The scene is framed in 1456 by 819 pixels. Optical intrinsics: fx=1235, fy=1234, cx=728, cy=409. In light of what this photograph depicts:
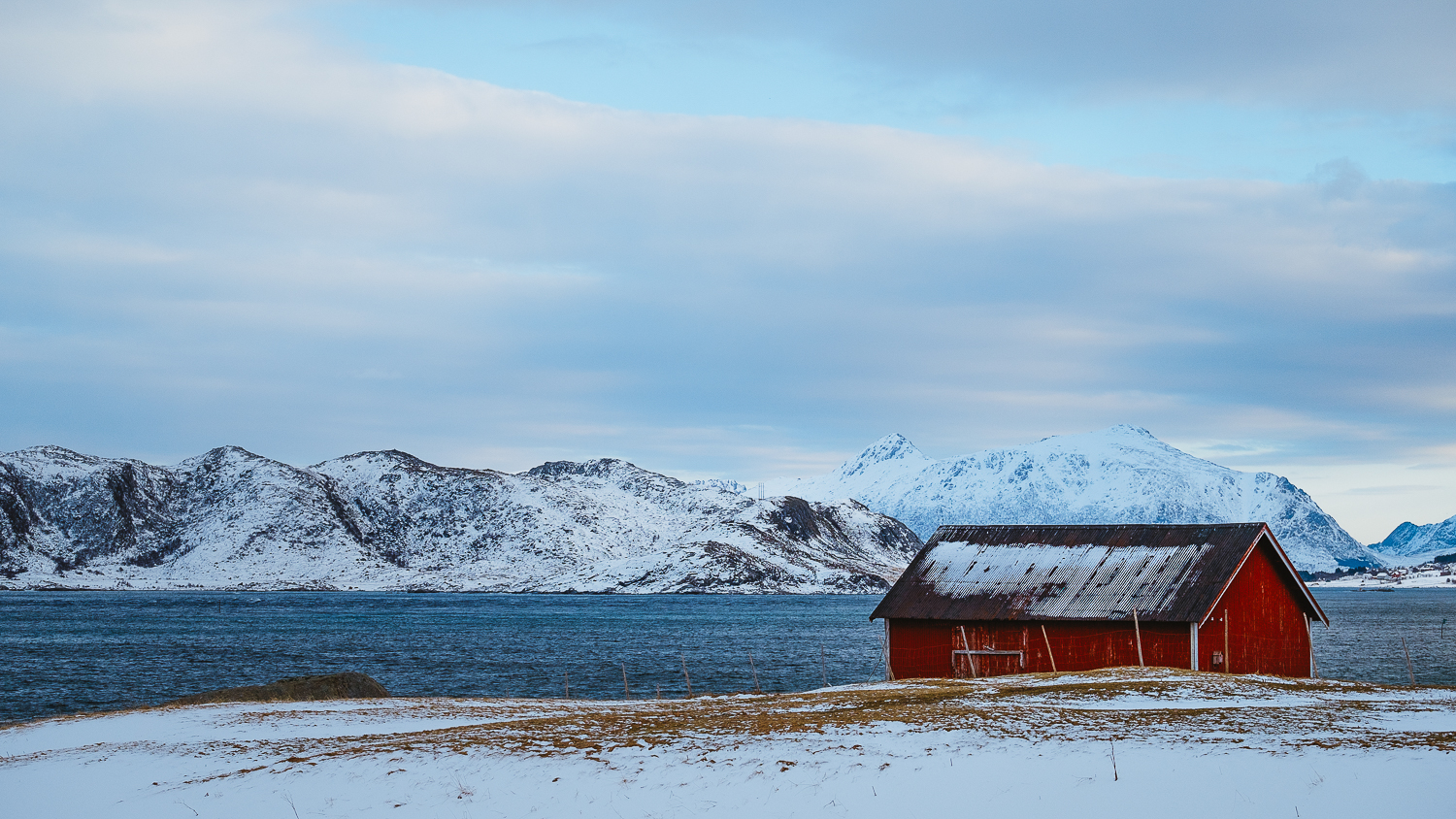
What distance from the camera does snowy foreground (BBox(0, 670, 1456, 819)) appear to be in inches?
659

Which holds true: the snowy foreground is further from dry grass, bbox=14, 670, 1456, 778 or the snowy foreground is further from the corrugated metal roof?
the corrugated metal roof

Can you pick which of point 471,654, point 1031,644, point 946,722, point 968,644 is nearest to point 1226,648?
point 1031,644

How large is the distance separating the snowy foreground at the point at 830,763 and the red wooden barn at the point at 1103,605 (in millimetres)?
13213

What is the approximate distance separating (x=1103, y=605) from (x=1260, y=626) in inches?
249

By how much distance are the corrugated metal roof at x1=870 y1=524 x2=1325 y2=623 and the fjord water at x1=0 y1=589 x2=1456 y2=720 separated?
Result: 12644 millimetres

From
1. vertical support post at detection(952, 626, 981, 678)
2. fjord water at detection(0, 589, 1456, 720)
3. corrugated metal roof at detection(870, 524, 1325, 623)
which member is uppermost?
corrugated metal roof at detection(870, 524, 1325, 623)

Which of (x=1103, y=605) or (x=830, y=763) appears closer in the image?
(x=830, y=763)

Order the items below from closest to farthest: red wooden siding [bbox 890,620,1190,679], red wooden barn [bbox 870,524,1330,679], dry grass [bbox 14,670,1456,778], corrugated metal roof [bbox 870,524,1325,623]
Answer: dry grass [bbox 14,670,1456,778] → red wooden siding [bbox 890,620,1190,679] → red wooden barn [bbox 870,524,1330,679] → corrugated metal roof [bbox 870,524,1325,623]

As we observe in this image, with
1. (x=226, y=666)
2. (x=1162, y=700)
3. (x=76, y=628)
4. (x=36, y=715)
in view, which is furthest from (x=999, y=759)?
(x=76, y=628)

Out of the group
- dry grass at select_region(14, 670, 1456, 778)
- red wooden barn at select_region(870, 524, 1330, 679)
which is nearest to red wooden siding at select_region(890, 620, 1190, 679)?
red wooden barn at select_region(870, 524, 1330, 679)

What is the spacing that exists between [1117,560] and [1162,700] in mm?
19794

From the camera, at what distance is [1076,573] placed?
45.5 metres

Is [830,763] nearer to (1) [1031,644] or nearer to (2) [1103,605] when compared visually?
(2) [1103,605]

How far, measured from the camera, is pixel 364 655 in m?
90.8
